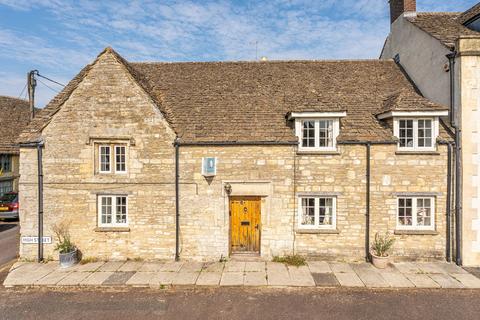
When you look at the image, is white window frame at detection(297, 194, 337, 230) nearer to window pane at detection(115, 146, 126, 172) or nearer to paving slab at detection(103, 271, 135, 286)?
paving slab at detection(103, 271, 135, 286)

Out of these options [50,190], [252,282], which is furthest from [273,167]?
[50,190]

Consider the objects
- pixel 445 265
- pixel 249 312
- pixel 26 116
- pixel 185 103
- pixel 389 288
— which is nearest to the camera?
pixel 249 312

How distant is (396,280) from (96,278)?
1087 cm

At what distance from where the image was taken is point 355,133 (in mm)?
11648

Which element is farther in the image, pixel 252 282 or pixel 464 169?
pixel 464 169

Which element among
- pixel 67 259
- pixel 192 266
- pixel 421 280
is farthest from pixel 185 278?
pixel 421 280

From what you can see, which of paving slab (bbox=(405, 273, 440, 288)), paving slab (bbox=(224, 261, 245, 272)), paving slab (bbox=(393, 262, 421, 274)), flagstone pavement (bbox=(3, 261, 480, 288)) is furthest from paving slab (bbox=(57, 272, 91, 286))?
paving slab (bbox=(393, 262, 421, 274))

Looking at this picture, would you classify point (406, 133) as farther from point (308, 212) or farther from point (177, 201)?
point (177, 201)

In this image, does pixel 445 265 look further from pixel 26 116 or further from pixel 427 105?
pixel 26 116

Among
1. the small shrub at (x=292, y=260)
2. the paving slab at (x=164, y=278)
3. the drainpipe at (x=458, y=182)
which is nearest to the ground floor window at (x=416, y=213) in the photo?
the drainpipe at (x=458, y=182)

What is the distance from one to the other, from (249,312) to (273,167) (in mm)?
5563

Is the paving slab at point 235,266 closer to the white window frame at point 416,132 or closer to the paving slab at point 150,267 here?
the paving slab at point 150,267

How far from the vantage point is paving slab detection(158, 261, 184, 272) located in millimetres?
10750

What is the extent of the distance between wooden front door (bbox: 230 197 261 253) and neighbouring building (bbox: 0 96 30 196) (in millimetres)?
20545
